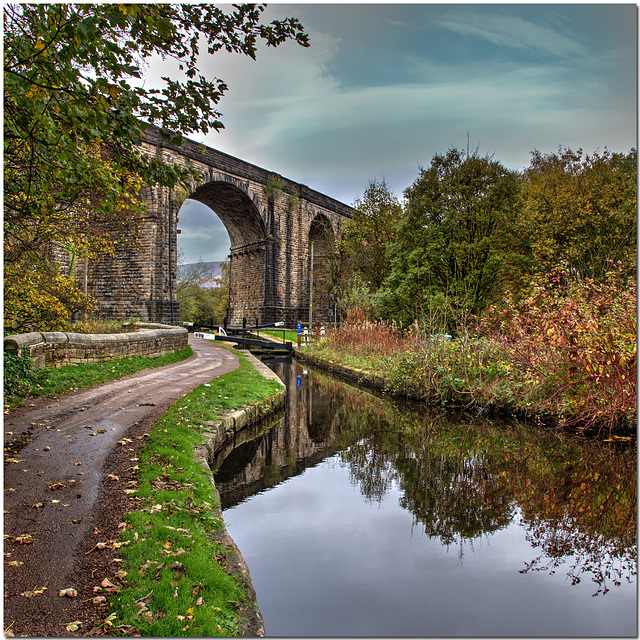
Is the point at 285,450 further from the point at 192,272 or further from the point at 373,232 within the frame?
Answer: the point at 192,272

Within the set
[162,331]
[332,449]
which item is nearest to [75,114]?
[332,449]

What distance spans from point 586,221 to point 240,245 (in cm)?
2175

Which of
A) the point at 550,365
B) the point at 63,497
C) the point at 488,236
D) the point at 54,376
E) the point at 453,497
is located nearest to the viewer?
the point at 63,497

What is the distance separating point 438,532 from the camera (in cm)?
421

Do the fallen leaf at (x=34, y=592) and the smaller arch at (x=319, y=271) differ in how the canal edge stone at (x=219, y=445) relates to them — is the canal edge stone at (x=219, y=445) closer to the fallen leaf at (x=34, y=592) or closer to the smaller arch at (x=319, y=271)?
the fallen leaf at (x=34, y=592)

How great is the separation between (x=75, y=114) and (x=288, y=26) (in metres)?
2.04

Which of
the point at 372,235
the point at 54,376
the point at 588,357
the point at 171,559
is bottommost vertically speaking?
the point at 171,559

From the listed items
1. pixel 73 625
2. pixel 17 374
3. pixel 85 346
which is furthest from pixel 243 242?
pixel 73 625

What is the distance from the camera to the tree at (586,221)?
593 inches

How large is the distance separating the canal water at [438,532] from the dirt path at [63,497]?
3.84 feet

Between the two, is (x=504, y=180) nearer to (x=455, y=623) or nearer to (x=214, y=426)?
(x=214, y=426)

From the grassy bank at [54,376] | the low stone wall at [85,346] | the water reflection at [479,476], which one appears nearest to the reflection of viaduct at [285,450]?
the water reflection at [479,476]

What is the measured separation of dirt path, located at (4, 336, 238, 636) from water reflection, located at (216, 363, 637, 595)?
1.34 metres

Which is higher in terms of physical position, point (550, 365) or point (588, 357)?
point (588, 357)
